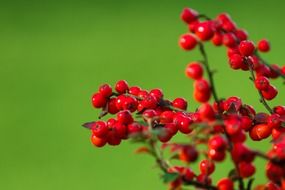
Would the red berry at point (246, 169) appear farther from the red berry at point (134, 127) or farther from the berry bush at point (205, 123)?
the red berry at point (134, 127)

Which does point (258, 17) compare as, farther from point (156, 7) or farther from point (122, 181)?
point (122, 181)

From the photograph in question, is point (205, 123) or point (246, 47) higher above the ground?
point (246, 47)

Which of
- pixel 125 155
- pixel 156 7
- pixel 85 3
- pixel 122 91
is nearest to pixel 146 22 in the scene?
pixel 156 7

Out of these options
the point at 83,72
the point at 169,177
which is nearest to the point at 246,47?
the point at 169,177

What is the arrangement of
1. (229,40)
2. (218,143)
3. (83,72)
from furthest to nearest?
1. (83,72)
2. (229,40)
3. (218,143)

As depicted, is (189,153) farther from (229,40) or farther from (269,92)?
(269,92)

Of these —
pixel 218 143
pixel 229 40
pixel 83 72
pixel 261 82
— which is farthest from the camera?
pixel 83 72

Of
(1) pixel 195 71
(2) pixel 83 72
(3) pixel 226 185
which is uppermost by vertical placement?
(2) pixel 83 72
